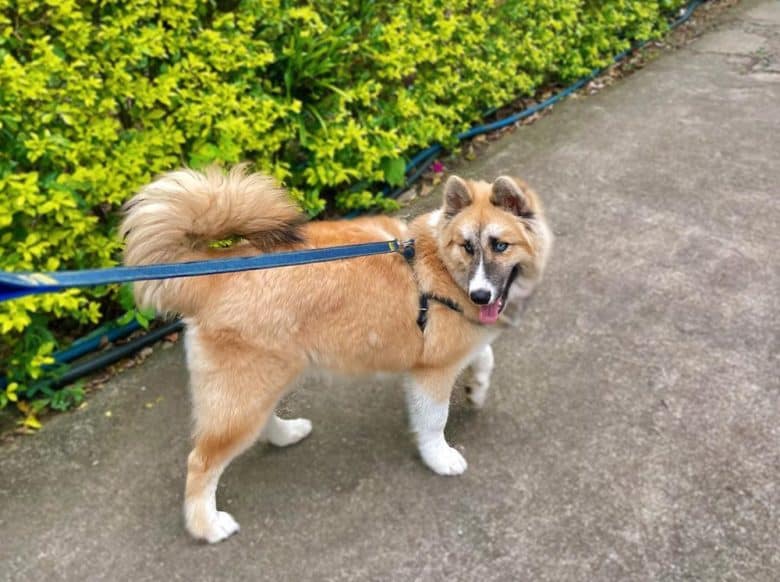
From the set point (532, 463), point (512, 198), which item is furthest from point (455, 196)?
point (532, 463)

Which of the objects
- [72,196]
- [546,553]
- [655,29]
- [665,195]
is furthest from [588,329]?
[655,29]

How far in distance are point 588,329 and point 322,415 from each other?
1.76m

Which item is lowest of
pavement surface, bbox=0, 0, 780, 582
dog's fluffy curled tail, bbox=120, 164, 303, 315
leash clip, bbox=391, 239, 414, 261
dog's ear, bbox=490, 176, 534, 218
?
pavement surface, bbox=0, 0, 780, 582

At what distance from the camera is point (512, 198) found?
279 cm

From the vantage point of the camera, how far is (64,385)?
372 cm

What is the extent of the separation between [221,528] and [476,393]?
1490 millimetres

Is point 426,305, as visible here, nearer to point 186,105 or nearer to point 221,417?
point 221,417

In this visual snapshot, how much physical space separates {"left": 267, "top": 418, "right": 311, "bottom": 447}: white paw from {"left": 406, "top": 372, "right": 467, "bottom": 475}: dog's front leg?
644mm

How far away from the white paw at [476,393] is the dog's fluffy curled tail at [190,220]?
1380 millimetres

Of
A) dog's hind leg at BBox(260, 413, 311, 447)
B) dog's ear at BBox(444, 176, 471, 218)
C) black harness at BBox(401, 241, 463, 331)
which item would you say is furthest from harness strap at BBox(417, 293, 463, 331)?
dog's hind leg at BBox(260, 413, 311, 447)

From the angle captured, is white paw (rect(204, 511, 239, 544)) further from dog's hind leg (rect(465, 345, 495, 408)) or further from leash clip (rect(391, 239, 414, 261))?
leash clip (rect(391, 239, 414, 261))

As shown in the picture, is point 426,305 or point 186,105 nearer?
point 426,305

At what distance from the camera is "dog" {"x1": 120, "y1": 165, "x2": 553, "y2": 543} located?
2.59 m

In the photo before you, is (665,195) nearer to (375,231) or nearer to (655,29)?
(375,231)
